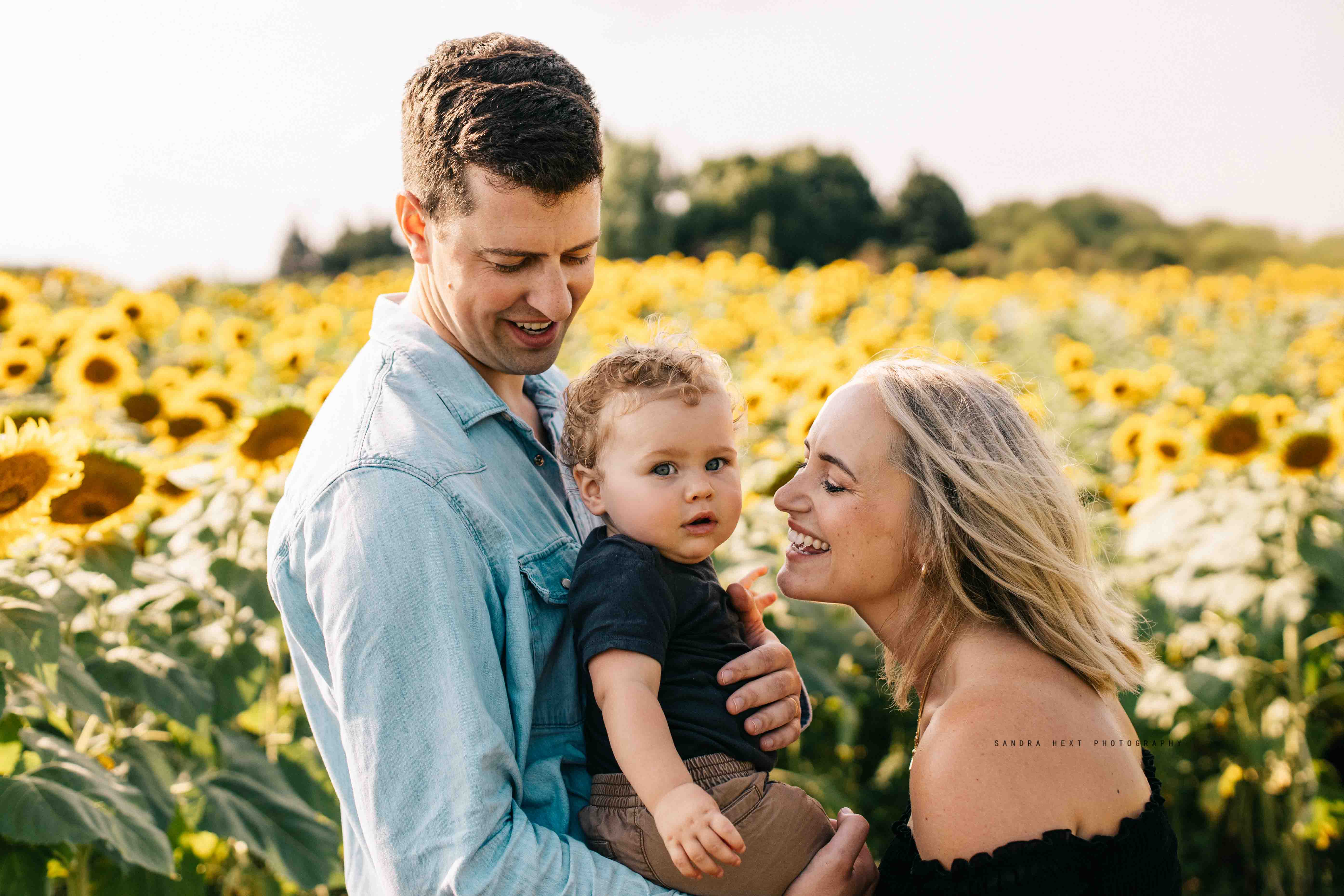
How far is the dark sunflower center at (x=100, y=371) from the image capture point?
5.42 m

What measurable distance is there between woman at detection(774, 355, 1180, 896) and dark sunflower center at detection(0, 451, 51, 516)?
2.08 meters

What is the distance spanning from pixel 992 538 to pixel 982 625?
7.4 inches

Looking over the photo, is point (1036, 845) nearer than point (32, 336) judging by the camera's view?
Yes

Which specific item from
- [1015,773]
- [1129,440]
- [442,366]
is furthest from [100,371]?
[1129,440]

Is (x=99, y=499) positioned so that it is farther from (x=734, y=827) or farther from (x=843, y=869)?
(x=843, y=869)

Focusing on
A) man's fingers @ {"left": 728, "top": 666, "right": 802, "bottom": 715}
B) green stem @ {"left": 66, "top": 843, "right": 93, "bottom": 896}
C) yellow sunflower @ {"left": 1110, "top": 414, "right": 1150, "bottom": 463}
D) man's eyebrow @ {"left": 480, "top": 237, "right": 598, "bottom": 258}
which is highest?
man's eyebrow @ {"left": 480, "top": 237, "right": 598, "bottom": 258}

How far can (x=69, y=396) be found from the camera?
212 inches

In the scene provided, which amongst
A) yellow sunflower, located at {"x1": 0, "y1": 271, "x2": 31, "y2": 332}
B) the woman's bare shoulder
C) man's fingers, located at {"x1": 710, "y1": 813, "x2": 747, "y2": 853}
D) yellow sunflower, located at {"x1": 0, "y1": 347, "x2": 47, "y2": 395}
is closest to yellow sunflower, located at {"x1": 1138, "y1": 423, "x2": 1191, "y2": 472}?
the woman's bare shoulder

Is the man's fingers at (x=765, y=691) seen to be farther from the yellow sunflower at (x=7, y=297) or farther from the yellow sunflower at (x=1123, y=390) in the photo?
the yellow sunflower at (x=7, y=297)

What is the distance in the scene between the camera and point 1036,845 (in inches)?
74.8

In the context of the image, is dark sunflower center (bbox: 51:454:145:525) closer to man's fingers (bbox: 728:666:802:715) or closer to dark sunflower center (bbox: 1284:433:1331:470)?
man's fingers (bbox: 728:666:802:715)

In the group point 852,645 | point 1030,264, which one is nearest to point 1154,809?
point 852,645

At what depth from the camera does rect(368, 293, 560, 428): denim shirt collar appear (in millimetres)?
2172

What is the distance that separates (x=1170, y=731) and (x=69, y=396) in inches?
219
